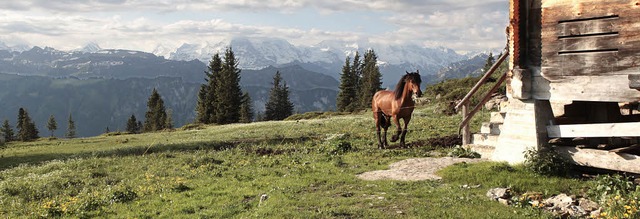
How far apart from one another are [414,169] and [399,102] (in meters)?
7.54

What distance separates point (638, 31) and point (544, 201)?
6.27 metres

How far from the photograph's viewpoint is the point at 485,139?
20688mm

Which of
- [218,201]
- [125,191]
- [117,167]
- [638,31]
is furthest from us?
[117,167]

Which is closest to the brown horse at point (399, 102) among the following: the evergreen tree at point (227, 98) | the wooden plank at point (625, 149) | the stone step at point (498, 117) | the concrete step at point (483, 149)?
the stone step at point (498, 117)

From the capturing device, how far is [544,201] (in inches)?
508

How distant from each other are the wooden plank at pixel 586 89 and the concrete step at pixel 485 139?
148 inches

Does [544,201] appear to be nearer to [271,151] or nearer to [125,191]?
[125,191]

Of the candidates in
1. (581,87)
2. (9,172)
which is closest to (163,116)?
(9,172)

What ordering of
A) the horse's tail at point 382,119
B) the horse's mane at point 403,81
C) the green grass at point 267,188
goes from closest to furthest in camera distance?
the green grass at point 267,188, the horse's mane at point 403,81, the horse's tail at point 382,119

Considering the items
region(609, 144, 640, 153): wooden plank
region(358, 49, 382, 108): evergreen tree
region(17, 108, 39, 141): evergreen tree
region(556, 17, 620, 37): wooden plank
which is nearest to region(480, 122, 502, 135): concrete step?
region(609, 144, 640, 153): wooden plank

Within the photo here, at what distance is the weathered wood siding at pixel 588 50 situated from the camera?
14852 mm

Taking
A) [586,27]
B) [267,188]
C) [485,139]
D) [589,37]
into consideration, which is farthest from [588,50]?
[267,188]

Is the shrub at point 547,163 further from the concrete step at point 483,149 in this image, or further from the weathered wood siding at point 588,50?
the concrete step at point 483,149

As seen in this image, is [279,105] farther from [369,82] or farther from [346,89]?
[369,82]
